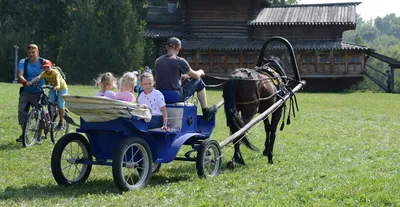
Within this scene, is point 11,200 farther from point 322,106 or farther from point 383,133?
point 322,106

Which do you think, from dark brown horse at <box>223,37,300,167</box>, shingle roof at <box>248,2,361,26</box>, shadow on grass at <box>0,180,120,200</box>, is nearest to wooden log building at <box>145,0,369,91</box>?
shingle roof at <box>248,2,361,26</box>

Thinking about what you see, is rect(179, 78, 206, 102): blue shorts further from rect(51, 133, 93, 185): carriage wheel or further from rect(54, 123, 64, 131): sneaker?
rect(54, 123, 64, 131): sneaker

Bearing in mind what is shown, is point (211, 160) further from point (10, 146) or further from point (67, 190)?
point (10, 146)

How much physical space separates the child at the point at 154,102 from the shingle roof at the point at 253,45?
31.6 metres

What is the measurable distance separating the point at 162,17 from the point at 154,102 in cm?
3613

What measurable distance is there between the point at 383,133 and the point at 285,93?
19.1 feet

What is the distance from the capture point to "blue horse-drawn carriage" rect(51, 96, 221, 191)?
7344mm

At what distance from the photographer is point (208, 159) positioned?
28.6 feet

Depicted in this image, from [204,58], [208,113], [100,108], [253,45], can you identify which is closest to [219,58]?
[204,58]

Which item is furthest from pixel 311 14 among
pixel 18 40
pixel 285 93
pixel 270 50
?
pixel 285 93

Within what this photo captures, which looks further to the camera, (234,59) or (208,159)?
(234,59)

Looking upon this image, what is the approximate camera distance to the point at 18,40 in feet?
160

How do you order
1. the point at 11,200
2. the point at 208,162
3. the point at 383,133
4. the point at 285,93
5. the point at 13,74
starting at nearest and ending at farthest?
1. the point at 11,200
2. the point at 208,162
3. the point at 285,93
4. the point at 383,133
5. the point at 13,74

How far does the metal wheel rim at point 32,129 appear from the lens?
11761mm
